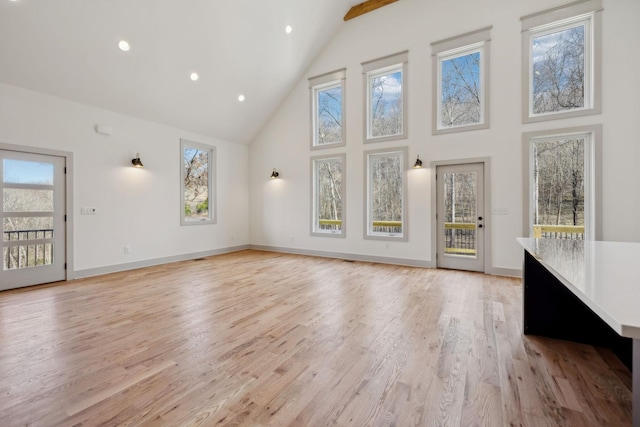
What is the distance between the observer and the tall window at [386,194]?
570cm

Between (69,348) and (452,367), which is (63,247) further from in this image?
(452,367)

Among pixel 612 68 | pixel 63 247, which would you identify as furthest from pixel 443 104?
pixel 63 247

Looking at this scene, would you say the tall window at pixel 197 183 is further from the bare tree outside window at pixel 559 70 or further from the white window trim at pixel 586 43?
the bare tree outside window at pixel 559 70

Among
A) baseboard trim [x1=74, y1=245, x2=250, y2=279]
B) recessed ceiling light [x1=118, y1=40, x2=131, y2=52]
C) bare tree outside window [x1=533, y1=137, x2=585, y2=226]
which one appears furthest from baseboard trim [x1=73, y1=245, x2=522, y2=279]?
recessed ceiling light [x1=118, y1=40, x2=131, y2=52]

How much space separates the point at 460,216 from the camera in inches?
204

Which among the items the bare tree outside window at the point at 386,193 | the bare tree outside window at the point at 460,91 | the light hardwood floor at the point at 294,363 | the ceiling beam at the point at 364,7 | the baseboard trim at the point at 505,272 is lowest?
the light hardwood floor at the point at 294,363

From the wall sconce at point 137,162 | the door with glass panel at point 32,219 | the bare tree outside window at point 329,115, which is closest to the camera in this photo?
the door with glass panel at point 32,219

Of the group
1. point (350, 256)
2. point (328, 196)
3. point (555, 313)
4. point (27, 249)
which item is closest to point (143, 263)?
point (27, 249)

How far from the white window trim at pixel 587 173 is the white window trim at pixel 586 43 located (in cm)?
25

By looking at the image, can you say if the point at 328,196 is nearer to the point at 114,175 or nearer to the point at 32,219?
the point at 114,175

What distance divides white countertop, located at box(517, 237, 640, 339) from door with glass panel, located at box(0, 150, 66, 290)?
19.9 feet

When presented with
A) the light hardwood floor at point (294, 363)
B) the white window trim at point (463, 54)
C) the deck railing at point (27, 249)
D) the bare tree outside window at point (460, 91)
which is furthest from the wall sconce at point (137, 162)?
the bare tree outside window at point (460, 91)

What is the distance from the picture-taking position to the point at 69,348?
2305 mm

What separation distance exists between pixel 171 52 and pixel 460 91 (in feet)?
16.5
